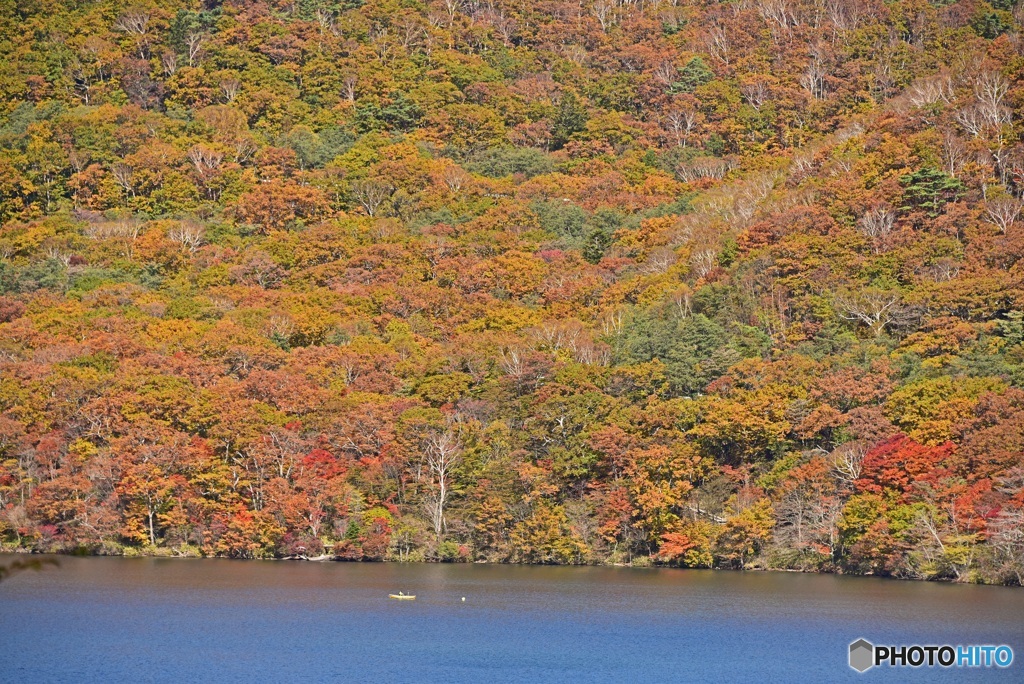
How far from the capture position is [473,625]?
43.2 metres

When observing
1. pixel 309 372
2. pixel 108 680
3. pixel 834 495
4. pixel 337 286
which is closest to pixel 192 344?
pixel 309 372

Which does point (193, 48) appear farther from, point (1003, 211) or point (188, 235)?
point (1003, 211)

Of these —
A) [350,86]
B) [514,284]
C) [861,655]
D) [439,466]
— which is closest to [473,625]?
[861,655]

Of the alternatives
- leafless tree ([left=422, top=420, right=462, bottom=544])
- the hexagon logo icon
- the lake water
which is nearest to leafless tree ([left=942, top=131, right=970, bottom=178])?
the lake water

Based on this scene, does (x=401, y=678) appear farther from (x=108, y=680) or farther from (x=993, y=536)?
(x=993, y=536)

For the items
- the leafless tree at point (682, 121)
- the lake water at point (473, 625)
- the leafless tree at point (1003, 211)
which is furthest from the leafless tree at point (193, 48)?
the lake water at point (473, 625)

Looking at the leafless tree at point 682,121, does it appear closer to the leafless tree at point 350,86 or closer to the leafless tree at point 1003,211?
the leafless tree at point 350,86

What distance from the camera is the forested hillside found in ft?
198

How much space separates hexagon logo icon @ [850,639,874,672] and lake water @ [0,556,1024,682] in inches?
13.7

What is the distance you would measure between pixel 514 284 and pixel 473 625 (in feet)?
155

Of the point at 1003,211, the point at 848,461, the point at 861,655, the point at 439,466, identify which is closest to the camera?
the point at 861,655

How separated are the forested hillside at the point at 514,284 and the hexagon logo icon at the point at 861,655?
14.3 m

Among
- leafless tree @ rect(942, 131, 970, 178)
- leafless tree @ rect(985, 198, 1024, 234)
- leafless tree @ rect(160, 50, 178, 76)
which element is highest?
leafless tree @ rect(160, 50, 178, 76)

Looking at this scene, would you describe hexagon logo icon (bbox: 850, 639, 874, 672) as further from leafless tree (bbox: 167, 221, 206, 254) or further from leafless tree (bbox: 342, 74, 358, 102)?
leafless tree (bbox: 342, 74, 358, 102)
